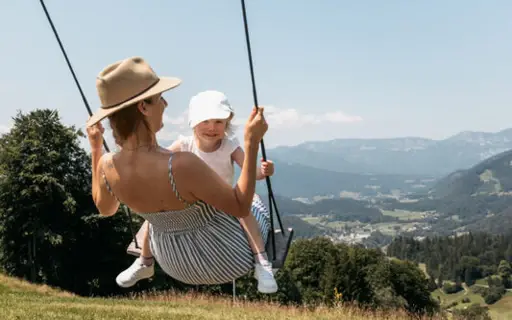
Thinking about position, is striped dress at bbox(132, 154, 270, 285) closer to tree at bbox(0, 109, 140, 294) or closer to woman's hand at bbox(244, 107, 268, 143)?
woman's hand at bbox(244, 107, 268, 143)

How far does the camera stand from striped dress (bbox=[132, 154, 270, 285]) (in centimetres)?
291

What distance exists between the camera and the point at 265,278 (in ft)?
10.4

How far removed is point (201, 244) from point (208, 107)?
0.85 metres

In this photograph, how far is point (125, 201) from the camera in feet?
9.15

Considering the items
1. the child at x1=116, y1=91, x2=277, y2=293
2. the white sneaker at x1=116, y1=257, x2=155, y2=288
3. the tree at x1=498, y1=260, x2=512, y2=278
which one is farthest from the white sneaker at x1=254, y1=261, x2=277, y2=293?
the tree at x1=498, y1=260, x2=512, y2=278

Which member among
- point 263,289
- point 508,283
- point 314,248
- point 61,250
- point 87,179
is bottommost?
point 508,283

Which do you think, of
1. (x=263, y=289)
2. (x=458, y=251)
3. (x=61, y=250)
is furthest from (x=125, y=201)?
(x=458, y=251)

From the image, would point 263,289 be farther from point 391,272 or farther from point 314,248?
point 391,272

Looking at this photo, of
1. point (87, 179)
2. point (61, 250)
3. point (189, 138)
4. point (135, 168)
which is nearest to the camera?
point (135, 168)

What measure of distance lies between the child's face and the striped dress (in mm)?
583

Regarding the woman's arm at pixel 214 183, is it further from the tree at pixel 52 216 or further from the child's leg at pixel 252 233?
the tree at pixel 52 216

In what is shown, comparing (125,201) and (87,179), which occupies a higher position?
(125,201)

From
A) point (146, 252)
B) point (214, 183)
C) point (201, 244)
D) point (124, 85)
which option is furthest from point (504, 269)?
point (124, 85)

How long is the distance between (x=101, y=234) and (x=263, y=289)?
95.7 ft
